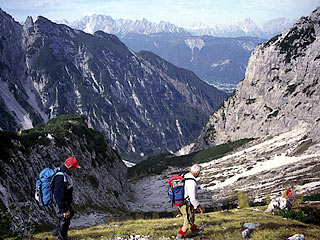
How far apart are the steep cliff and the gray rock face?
3815 inches

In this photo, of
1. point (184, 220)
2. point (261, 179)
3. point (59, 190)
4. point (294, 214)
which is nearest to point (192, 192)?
point (184, 220)

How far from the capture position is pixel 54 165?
1709 inches

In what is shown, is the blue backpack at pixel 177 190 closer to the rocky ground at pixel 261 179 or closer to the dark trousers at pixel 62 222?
the dark trousers at pixel 62 222

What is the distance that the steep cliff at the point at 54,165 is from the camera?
28625 mm

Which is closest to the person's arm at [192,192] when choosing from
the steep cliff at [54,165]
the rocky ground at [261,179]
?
the steep cliff at [54,165]

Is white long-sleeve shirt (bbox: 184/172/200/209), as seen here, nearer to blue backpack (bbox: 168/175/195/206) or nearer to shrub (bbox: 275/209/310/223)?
blue backpack (bbox: 168/175/195/206)

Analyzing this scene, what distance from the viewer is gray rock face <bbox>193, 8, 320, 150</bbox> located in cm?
13375

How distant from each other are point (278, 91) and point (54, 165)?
454 ft

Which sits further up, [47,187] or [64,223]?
[47,187]

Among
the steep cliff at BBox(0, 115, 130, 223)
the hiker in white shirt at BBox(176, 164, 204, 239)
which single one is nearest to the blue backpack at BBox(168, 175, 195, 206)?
the hiker in white shirt at BBox(176, 164, 204, 239)

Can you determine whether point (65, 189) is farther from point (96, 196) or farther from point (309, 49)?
point (309, 49)

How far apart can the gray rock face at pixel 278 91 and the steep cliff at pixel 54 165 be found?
9691 cm

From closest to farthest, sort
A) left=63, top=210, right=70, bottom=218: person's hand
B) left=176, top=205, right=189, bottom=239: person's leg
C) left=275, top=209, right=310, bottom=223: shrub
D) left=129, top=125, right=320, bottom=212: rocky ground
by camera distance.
Answer: left=63, top=210, right=70, bottom=218: person's hand → left=176, top=205, right=189, bottom=239: person's leg → left=275, top=209, right=310, bottom=223: shrub → left=129, top=125, right=320, bottom=212: rocky ground

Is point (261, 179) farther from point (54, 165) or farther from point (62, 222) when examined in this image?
point (62, 222)
